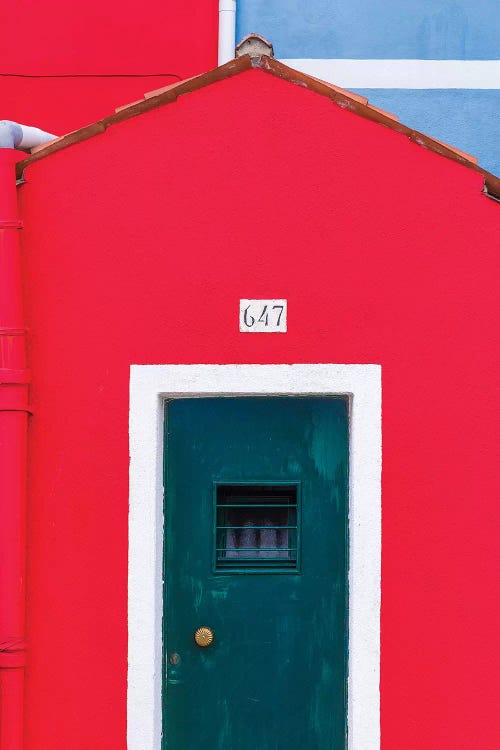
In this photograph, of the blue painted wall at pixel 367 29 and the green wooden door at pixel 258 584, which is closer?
the green wooden door at pixel 258 584

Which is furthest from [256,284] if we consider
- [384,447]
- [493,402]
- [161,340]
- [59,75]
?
[59,75]

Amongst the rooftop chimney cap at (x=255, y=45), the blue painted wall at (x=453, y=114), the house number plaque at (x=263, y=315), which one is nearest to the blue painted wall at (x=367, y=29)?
the blue painted wall at (x=453, y=114)

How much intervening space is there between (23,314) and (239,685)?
202 cm

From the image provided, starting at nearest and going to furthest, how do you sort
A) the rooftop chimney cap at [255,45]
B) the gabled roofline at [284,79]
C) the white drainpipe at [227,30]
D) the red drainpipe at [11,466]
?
the red drainpipe at [11,466]
the gabled roofline at [284,79]
the rooftop chimney cap at [255,45]
the white drainpipe at [227,30]

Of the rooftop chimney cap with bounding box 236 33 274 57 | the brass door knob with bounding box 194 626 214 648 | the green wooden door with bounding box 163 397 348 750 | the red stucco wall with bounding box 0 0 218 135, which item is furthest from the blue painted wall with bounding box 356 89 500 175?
the brass door knob with bounding box 194 626 214 648

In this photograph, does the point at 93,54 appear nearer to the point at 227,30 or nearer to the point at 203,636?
the point at 227,30

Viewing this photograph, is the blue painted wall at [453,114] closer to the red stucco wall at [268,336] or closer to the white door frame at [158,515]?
the red stucco wall at [268,336]

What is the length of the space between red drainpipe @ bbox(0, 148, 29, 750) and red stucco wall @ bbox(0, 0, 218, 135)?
1527 millimetres

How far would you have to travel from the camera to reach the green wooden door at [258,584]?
4.39 meters

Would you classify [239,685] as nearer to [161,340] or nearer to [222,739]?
[222,739]

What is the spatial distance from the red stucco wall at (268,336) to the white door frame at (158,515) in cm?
6

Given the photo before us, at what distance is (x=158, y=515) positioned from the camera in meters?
Result: 4.36

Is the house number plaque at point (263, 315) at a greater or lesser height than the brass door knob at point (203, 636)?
greater

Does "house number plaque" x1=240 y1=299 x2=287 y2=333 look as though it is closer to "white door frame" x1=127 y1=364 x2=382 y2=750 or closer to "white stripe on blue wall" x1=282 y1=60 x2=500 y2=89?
"white door frame" x1=127 y1=364 x2=382 y2=750
